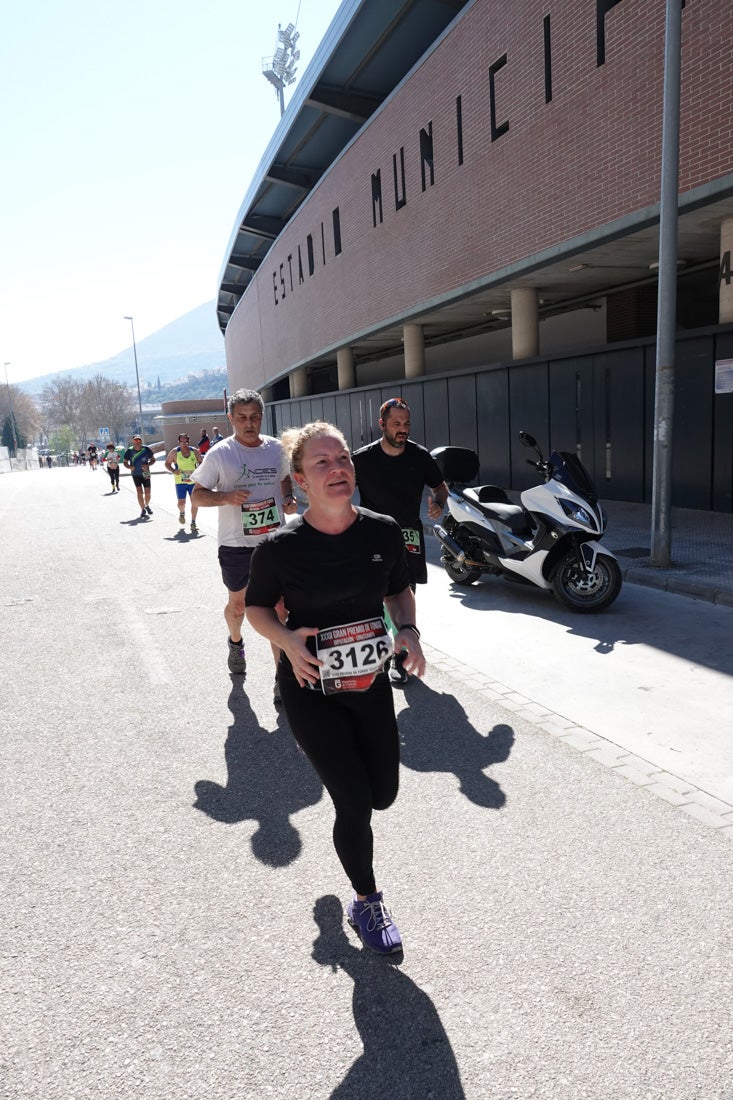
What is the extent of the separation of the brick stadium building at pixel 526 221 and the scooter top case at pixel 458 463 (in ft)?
16.6

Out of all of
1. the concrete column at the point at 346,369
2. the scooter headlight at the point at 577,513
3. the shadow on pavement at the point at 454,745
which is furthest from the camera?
the concrete column at the point at 346,369

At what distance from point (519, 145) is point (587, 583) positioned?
1027 cm

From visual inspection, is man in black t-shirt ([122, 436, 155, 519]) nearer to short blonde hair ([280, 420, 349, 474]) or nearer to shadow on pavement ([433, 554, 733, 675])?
shadow on pavement ([433, 554, 733, 675])

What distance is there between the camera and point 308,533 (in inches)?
115

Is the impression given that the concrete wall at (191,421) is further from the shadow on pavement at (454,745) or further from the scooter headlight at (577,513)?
the shadow on pavement at (454,745)

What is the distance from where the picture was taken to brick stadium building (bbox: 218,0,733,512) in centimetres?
1156

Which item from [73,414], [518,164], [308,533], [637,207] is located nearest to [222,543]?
[308,533]

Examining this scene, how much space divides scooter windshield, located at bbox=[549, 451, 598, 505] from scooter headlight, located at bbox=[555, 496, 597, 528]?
0.12 m

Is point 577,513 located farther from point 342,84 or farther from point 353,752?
point 342,84

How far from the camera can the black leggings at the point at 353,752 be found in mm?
2887

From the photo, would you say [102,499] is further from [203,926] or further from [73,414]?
[73,414]

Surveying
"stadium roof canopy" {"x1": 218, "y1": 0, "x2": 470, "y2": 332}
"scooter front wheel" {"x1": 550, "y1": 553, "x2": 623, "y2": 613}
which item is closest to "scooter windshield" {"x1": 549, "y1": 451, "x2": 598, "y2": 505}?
"scooter front wheel" {"x1": 550, "y1": 553, "x2": 623, "y2": 613}

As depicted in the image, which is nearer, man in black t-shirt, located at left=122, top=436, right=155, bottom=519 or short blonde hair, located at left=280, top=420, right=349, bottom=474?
short blonde hair, located at left=280, top=420, right=349, bottom=474

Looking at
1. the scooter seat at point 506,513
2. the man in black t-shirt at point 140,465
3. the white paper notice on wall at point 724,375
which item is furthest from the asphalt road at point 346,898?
the man in black t-shirt at point 140,465
